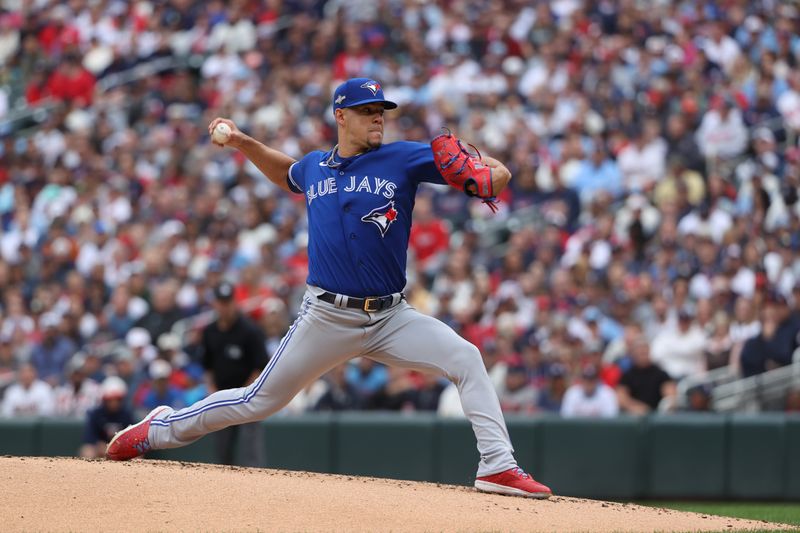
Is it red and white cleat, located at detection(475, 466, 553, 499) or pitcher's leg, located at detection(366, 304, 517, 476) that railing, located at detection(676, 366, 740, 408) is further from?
pitcher's leg, located at detection(366, 304, 517, 476)

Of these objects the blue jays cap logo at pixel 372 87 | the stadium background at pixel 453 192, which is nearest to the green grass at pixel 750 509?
the stadium background at pixel 453 192

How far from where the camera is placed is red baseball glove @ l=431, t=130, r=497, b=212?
587cm

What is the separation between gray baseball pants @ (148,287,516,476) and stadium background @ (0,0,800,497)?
17.7 ft

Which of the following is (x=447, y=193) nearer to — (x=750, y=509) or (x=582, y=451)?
(x=582, y=451)

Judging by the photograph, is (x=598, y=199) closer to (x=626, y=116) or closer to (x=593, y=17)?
(x=626, y=116)

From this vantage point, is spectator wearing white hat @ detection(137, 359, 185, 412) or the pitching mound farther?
spectator wearing white hat @ detection(137, 359, 185, 412)

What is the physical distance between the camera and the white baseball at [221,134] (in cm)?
645

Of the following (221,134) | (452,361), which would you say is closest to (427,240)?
(221,134)

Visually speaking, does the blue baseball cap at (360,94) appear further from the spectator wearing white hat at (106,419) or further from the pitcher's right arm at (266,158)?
the spectator wearing white hat at (106,419)

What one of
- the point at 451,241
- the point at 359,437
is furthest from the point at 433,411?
the point at 451,241

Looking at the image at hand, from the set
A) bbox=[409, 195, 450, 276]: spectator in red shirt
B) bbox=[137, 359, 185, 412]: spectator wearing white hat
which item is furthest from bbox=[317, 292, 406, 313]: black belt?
bbox=[409, 195, 450, 276]: spectator in red shirt

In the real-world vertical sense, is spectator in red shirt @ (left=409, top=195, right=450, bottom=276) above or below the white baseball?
above

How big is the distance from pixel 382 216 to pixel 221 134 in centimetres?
91

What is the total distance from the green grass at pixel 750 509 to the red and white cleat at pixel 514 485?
1503 mm
